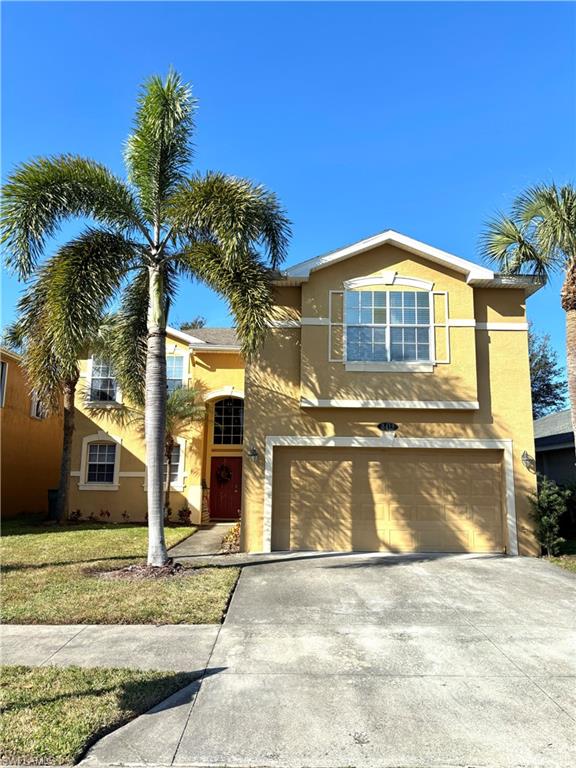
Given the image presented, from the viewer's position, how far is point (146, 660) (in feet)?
17.1

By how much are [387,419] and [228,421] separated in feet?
25.0

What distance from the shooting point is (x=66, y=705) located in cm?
416

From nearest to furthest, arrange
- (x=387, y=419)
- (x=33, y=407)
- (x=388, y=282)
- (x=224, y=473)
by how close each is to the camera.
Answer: (x=387, y=419)
(x=388, y=282)
(x=224, y=473)
(x=33, y=407)

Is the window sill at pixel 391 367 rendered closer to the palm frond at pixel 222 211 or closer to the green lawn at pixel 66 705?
the palm frond at pixel 222 211

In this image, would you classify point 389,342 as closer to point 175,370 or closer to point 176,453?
point 175,370

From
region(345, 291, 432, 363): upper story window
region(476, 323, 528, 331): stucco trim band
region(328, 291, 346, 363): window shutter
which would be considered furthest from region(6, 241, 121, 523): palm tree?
region(476, 323, 528, 331): stucco trim band

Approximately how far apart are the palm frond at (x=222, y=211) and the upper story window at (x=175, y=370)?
8.07 metres

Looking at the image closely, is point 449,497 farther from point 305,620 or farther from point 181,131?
point 181,131

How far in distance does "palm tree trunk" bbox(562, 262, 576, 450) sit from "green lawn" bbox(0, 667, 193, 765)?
948cm

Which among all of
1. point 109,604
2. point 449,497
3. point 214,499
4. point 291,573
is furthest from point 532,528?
point 214,499

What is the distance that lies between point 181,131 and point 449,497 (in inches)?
364

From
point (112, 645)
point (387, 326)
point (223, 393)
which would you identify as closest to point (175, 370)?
point (223, 393)

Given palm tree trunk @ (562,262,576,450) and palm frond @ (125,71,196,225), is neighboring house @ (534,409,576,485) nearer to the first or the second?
palm tree trunk @ (562,262,576,450)

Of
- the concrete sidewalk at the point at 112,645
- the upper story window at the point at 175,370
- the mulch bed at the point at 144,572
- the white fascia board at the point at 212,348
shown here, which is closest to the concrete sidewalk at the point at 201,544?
the mulch bed at the point at 144,572
